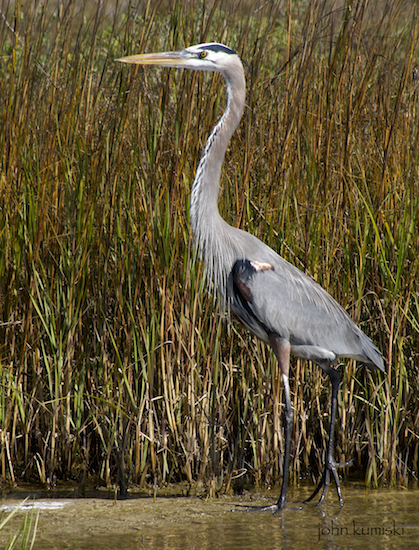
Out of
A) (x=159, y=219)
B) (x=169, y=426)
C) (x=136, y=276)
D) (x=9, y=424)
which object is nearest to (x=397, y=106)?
(x=159, y=219)

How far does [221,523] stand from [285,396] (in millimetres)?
673

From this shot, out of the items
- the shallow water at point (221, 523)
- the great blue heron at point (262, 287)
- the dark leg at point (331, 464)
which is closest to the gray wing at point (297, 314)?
the great blue heron at point (262, 287)

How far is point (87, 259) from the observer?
3.54 m

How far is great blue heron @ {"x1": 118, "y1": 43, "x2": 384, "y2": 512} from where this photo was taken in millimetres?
3469

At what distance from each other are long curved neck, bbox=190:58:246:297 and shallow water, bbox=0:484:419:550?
3.90 feet

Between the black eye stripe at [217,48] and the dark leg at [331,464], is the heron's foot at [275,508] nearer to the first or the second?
the dark leg at [331,464]

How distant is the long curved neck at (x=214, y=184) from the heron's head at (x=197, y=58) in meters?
0.07

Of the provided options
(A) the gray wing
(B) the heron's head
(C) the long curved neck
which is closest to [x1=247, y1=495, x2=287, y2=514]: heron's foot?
(A) the gray wing

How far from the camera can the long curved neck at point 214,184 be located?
137 inches

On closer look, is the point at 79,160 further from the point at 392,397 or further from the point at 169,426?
the point at 392,397

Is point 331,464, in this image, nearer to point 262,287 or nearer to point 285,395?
point 285,395

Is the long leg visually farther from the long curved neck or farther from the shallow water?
the long curved neck

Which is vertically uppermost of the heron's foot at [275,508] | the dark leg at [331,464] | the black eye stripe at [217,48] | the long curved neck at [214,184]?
the black eye stripe at [217,48]

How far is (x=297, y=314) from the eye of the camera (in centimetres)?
359
